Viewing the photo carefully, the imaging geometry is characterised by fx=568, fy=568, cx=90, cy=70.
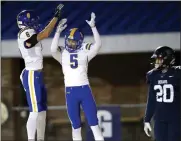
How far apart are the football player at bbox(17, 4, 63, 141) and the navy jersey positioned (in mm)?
1104

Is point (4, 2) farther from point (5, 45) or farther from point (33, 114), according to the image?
point (33, 114)

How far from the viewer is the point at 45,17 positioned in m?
9.25

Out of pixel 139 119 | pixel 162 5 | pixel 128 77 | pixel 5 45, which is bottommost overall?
pixel 139 119

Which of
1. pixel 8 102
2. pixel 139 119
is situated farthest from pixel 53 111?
pixel 139 119

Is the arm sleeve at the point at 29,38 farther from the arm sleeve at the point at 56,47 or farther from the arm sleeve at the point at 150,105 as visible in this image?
A: the arm sleeve at the point at 150,105

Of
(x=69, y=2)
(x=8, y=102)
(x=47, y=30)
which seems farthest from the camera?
(x=69, y=2)

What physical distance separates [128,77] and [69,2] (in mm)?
1577

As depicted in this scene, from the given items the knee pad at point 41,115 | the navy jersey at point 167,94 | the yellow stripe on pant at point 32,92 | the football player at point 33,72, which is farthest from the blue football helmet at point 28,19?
the navy jersey at point 167,94

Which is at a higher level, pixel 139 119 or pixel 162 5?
pixel 162 5

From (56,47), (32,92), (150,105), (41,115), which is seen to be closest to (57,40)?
(56,47)

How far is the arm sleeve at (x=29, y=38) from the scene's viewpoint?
17.7 ft

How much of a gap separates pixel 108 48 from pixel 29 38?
365 cm

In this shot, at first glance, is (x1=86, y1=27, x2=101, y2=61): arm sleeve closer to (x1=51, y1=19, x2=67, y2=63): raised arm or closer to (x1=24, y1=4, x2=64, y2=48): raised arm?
(x1=51, y1=19, x2=67, y2=63): raised arm

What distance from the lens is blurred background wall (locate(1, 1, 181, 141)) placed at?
880 cm
